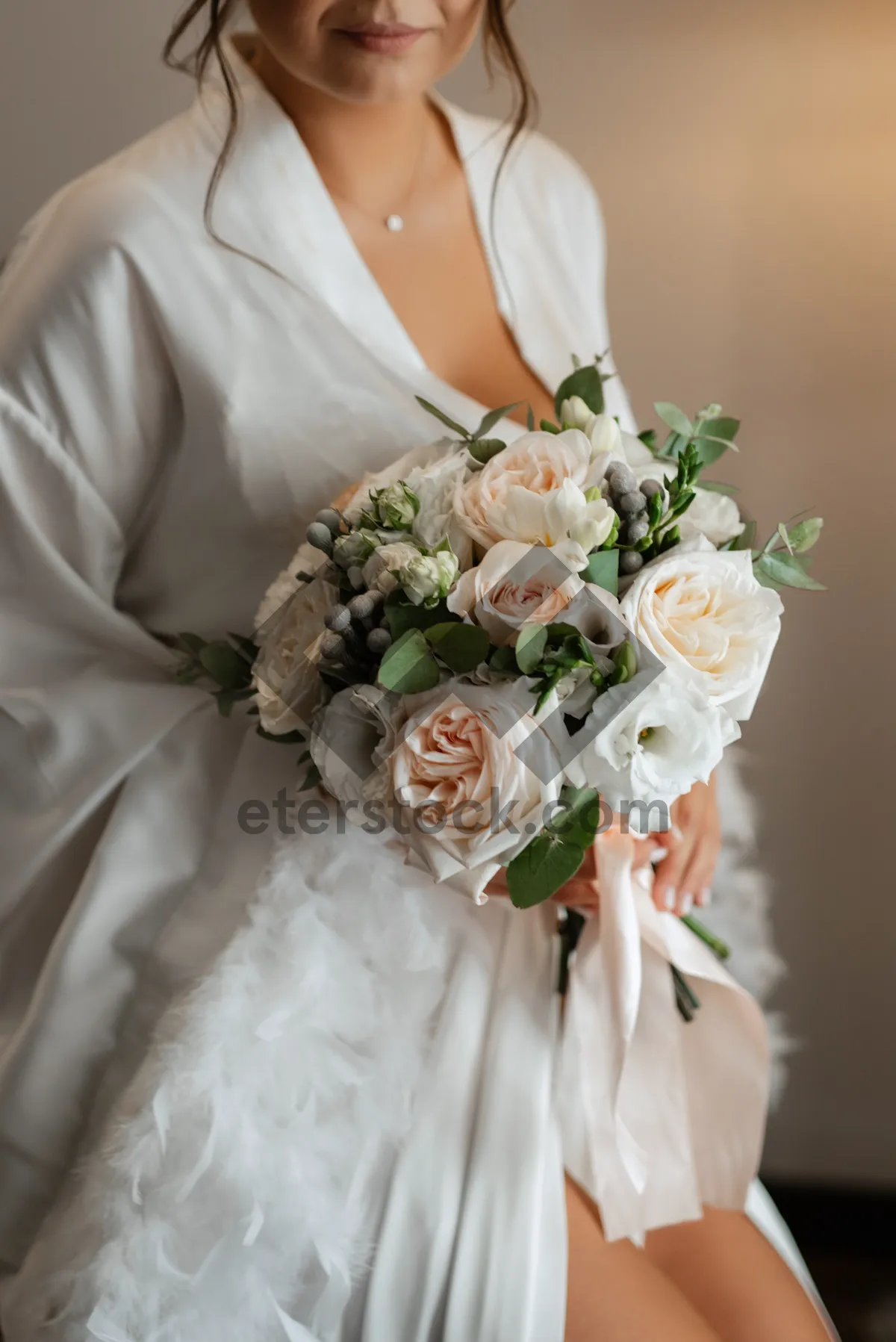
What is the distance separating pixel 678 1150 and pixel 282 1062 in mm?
353

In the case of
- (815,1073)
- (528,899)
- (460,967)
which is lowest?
(815,1073)

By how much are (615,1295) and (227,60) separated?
1.06 meters

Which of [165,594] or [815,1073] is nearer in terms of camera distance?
[165,594]

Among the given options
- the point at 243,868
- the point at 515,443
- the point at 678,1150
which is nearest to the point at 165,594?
the point at 243,868

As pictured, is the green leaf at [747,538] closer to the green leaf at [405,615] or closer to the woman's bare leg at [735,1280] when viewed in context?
the green leaf at [405,615]

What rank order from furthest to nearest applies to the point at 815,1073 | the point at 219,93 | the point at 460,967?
1. the point at 815,1073
2. the point at 219,93
3. the point at 460,967

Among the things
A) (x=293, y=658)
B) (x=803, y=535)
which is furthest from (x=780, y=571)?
(x=293, y=658)

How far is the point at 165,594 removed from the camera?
101cm

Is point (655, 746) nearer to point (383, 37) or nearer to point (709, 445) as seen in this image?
point (709, 445)

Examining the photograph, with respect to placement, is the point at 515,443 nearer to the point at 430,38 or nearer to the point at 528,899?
the point at 528,899

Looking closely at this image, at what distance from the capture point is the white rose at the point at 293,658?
0.76 metres

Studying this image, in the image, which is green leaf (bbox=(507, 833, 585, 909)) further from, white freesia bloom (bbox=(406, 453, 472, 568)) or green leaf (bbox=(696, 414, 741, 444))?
green leaf (bbox=(696, 414, 741, 444))

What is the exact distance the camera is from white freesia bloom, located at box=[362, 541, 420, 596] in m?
0.69

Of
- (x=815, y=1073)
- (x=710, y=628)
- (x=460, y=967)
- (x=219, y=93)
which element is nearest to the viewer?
(x=710, y=628)
